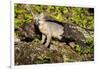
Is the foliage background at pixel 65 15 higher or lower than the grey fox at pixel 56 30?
higher

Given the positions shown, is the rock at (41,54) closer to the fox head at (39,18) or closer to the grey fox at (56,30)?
the grey fox at (56,30)

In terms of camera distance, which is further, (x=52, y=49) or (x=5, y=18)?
(x=52, y=49)

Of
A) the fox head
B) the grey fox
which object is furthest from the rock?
the fox head

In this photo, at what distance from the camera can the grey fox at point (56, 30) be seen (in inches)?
76.4

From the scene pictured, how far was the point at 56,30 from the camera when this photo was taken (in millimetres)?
1983

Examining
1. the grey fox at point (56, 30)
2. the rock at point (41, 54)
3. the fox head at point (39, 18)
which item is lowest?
the rock at point (41, 54)

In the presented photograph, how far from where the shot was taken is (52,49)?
1969mm

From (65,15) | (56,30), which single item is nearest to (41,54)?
(56,30)

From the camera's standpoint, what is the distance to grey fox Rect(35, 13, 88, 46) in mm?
1939

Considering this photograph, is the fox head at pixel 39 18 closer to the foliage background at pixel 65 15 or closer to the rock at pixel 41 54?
the foliage background at pixel 65 15

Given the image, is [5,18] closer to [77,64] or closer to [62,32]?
[62,32]

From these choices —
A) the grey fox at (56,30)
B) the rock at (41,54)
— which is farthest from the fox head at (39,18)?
the rock at (41,54)
